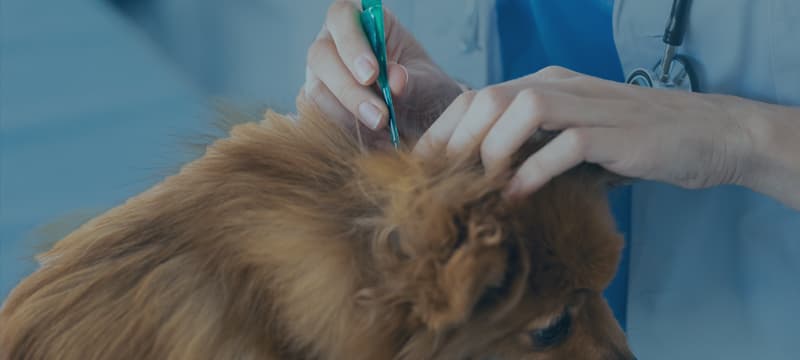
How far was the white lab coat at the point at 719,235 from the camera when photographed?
39.9 inches

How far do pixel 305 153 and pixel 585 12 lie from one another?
88 centimetres

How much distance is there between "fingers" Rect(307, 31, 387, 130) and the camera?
2.80 ft

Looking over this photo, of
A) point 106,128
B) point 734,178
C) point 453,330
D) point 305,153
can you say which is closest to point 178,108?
point 106,128

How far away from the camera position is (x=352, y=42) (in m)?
0.94

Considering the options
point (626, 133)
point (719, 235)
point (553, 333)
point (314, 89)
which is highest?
point (314, 89)

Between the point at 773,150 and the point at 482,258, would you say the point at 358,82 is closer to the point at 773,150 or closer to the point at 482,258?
the point at 482,258

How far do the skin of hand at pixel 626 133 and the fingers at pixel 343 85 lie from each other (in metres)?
0.10

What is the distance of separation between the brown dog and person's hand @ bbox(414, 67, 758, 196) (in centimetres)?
4

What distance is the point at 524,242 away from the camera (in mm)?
683

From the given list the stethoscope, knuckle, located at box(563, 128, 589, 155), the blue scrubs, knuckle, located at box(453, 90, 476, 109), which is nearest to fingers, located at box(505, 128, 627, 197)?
knuckle, located at box(563, 128, 589, 155)

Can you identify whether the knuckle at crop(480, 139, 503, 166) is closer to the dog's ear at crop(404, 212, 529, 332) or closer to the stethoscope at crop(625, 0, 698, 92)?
the dog's ear at crop(404, 212, 529, 332)

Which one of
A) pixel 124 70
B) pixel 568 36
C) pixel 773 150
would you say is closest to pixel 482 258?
pixel 773 150

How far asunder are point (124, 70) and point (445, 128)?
44.7 inches

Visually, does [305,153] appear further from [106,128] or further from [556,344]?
[106,128]
